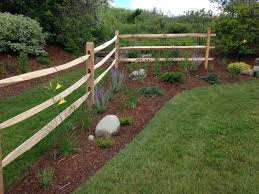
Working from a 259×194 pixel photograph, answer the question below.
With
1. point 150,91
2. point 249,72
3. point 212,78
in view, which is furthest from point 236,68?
point 150,91

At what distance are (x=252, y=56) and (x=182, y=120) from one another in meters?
6.51

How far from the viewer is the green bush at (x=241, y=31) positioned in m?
11.9

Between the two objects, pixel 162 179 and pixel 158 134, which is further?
pixel 158 134

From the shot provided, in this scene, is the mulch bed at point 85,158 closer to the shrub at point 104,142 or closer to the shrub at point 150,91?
the shrub at point 104,142

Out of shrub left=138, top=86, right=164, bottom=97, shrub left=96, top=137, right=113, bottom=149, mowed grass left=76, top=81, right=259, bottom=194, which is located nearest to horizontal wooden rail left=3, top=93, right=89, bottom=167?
shrub left=96, top=137, right=113, bottom=149

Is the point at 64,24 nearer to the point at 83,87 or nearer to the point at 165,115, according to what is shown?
the point at 83,87

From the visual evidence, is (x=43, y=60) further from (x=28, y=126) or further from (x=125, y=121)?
(x=125, y=121)

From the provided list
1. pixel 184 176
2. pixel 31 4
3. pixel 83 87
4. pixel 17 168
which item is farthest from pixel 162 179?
pixel 31 4

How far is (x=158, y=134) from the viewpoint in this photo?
20.1ft

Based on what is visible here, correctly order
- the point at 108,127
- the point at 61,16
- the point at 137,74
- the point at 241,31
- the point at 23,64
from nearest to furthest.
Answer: the point at 108,127, the point at 23,64, the point at 137,74, the point at 241,31, the point at 61,16

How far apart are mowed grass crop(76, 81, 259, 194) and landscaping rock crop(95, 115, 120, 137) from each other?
39cm

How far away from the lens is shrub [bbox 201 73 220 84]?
A: 1007 centimetres

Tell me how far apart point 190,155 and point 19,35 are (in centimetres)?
718

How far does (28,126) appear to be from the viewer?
662 cm
